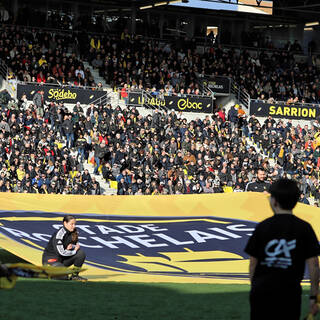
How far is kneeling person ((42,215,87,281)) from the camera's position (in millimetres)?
10758

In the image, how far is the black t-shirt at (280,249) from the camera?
4.41 m

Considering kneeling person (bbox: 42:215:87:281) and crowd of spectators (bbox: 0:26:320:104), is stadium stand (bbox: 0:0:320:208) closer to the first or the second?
crowd of spectators (bbox: 0:26:320:104)

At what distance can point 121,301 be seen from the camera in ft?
28.6

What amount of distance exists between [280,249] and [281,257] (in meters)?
0.05

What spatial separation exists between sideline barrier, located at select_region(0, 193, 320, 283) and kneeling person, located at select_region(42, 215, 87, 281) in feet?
1.65

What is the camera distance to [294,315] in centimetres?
434

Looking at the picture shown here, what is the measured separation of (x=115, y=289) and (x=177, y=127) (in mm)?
19071

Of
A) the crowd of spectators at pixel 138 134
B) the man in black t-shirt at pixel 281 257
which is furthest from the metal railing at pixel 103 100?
the man in black t-shirt at pixel 281 257

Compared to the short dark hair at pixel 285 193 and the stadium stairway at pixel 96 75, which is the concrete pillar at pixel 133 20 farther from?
the short dark hair at pixel 285 193

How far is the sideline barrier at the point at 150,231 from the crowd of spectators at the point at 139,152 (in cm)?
726

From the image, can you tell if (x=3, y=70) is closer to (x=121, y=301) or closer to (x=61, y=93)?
(x=61, y=93)

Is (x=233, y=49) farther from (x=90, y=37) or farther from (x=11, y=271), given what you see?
(x=11, y=271)

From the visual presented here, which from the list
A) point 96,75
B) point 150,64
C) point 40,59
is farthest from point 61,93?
point 150,64

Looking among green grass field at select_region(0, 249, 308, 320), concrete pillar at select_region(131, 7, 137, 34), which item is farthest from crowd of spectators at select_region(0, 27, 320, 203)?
green grass field at select_region(0, 249, 308, 320)
